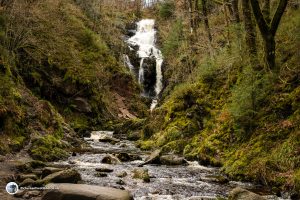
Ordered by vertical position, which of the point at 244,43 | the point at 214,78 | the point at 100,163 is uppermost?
the point at 244,43

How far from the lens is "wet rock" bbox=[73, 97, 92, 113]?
118 ft

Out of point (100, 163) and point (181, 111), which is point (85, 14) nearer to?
point (181, 111)

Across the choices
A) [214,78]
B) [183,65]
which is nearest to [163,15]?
[183,65]

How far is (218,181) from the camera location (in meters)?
13.6

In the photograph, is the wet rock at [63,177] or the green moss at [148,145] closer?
the wet rock at [63,177]

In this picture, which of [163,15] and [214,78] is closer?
[214,78]

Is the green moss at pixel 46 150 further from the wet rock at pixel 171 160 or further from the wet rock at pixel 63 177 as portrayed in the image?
the wet rock at pixel 63 177

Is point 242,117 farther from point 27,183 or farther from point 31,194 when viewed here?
point 31,194

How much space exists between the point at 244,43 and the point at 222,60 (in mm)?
4014

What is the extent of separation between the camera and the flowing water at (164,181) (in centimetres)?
1179

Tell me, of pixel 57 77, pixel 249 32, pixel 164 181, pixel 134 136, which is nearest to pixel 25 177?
pixel 164 181

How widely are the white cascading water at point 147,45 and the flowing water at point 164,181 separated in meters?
31.0

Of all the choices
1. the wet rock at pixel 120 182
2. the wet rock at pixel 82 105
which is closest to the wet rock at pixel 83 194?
the wet rock at pixel 120 182

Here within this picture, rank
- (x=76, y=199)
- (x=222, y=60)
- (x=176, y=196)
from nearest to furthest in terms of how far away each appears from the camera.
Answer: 1. (x=76, y=199)
2. (x=176, y=196)
3. (x=222, y=60)
